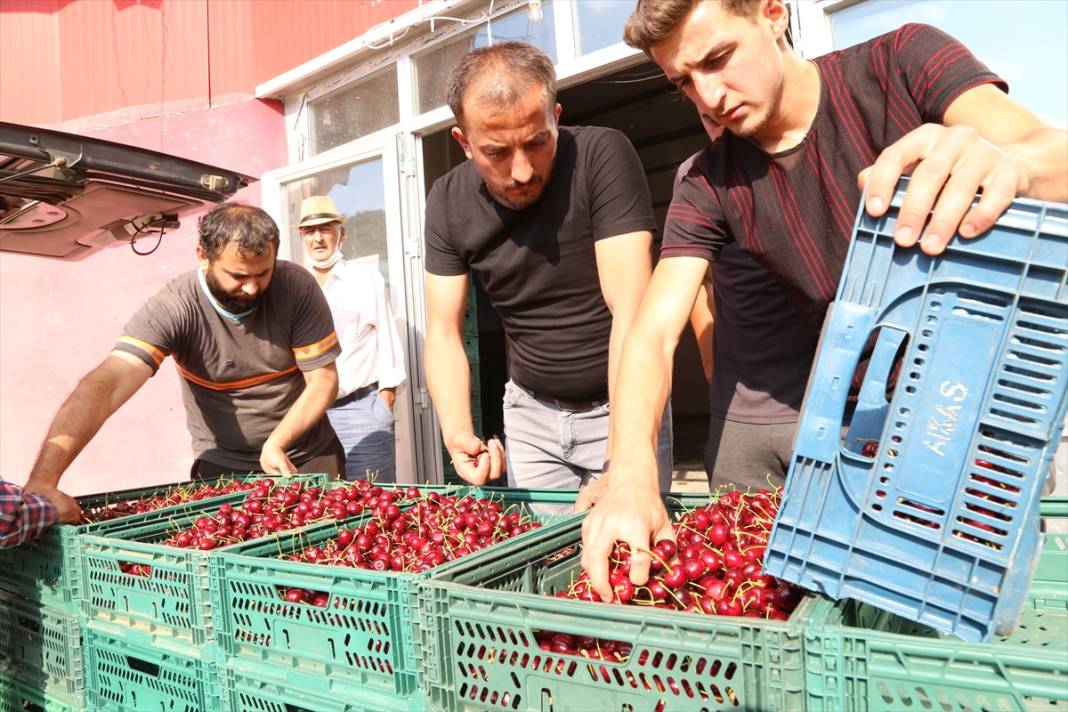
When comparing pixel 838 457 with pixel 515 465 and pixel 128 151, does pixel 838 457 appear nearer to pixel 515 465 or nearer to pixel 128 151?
pixel 515 465

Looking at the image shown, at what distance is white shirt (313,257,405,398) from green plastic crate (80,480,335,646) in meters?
2.43

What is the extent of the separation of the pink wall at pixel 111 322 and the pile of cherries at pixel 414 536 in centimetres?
524

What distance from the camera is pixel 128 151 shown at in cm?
262

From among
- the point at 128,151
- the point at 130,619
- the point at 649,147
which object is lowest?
the point at 130,619

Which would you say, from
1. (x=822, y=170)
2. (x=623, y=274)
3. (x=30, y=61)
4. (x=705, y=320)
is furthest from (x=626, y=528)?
(x=30, y=61)

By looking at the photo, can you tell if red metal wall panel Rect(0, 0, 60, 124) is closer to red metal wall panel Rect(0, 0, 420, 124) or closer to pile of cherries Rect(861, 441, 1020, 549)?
red metal wall panel Rect(0, 0, 420, 124)

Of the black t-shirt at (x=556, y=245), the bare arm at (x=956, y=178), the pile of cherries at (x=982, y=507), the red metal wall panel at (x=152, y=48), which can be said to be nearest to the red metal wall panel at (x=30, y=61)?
the red metal wall panel at (x=152, y=48)

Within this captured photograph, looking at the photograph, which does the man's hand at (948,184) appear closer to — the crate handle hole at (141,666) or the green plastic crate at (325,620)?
the green plastic crate at (325,620)

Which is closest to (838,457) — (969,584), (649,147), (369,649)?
(969,584)

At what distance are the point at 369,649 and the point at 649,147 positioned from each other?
9.33 meters

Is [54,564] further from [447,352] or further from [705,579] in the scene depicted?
[705,579]

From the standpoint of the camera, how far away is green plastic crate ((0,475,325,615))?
2104 mm

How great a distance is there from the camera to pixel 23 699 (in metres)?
2.33

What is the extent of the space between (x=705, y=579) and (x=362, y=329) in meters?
3.67
